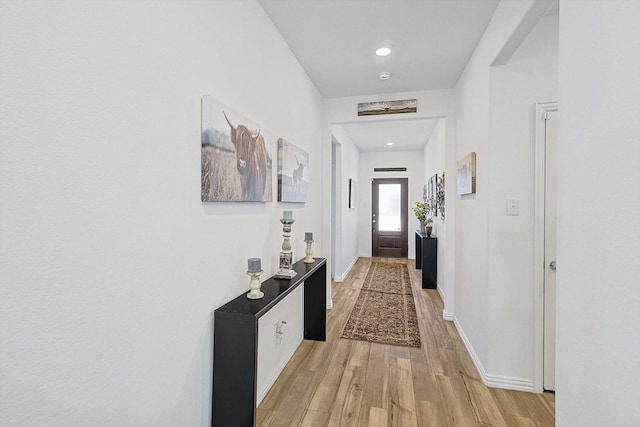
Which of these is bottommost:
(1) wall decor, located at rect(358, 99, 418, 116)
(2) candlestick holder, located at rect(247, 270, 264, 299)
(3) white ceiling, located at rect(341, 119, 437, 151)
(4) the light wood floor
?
(4) the light wood floor

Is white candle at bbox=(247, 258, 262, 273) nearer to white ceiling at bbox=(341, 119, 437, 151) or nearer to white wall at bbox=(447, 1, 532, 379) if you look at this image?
white wall at bbox=(447, 1, 532, 379)

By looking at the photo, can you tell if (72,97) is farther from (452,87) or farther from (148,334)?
(452,87)

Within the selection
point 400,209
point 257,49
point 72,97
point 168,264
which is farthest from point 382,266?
point 72,97

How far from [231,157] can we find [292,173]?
3.17ft

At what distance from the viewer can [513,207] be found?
2.16 m

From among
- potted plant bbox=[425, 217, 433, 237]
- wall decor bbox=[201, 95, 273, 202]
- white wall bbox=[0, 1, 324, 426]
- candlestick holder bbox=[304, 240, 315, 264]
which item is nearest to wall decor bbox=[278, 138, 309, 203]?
wall decor bbox=[201, 95, 273, 202]

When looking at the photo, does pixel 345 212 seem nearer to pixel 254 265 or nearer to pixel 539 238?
pixel 539 238

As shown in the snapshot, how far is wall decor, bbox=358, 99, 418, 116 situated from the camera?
3.52 meters

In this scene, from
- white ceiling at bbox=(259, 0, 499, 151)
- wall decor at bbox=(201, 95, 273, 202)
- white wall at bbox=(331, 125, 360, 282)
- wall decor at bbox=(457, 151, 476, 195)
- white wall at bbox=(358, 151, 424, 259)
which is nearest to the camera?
wall decor at bbox=(201, 95, 273, 202)

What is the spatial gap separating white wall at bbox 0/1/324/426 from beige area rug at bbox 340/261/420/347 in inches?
78.3

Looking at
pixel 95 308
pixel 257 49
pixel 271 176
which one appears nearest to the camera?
pixel 95 308

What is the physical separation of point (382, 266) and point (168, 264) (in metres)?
5.84

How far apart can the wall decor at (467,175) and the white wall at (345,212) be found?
6.97ft

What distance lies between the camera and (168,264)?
1.19m
